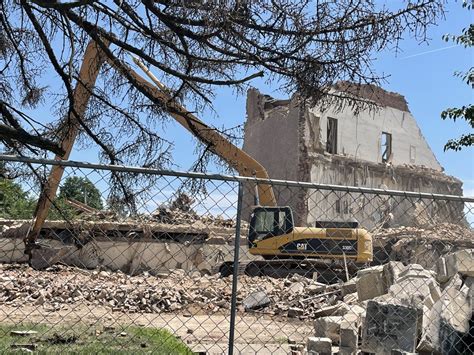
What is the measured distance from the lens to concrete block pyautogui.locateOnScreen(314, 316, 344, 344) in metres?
6.30

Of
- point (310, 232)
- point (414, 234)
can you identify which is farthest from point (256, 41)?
point (414, 234)

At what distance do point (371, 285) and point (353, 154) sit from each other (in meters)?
21.0

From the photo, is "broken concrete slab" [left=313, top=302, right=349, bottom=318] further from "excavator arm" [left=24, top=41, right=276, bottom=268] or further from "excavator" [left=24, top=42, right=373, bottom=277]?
"excavator arm" [left=24, top=41, right=276, bottom=268]

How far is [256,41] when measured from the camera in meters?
4.30

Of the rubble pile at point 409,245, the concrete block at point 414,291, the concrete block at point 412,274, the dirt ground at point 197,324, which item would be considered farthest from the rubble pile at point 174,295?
the rubble pile at point 409,245

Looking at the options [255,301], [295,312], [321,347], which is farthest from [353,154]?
[321,347]

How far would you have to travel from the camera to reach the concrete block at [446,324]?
16.4 feet

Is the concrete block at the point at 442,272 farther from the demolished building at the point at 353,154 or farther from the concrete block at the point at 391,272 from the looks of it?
the demolished building at the point at 353,154

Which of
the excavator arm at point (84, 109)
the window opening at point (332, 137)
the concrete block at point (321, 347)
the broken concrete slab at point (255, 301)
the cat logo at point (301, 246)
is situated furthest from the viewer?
the window opening at point (332, 137)

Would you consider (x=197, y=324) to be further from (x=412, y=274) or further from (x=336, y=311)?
(x=412, y=274)

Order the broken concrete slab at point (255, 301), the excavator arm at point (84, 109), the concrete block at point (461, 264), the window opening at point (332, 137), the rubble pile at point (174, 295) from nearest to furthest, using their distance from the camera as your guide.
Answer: the excavator arm at point (84, 109), the concrete block at point (461, 264), the broken concrete slab at point (255, 301), the rubble pile at point (174, 295), the window opening at point (332, 137)

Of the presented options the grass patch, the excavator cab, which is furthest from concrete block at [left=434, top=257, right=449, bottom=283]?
the excavator cab

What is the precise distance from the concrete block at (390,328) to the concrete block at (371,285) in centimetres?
313

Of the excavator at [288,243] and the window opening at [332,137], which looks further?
the window opening at [332,137]
